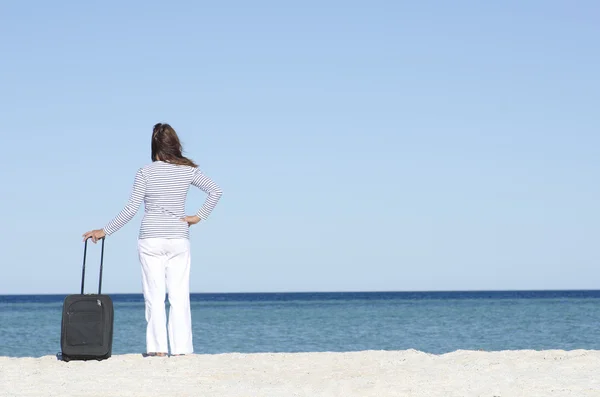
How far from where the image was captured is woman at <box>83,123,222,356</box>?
24.2 ft

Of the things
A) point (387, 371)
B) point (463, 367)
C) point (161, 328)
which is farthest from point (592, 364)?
point (161, 328)

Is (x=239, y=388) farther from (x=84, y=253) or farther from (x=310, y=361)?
(x=84, y=253)

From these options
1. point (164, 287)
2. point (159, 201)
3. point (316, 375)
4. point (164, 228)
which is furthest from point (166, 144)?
point (316, 375)

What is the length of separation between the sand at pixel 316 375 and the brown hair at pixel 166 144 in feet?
5.45

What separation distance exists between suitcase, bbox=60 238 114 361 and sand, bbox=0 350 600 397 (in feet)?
0.49

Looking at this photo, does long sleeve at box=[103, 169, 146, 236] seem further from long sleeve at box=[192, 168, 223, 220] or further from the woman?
long sleeve at box=[192, 168, 223, 220]

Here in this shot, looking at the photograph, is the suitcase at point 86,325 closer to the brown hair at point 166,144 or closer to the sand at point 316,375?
the sand at point 316,375

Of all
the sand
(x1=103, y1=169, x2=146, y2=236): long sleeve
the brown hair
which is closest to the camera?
the sand

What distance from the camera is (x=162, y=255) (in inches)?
293

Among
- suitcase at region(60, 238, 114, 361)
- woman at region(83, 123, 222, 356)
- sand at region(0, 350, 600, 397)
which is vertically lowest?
sand at region(0, 350, 600, 397)

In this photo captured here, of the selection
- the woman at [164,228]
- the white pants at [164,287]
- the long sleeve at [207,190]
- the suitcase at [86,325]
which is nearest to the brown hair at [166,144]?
the woman at [164,228]

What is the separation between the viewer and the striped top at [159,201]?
7383 millimetres

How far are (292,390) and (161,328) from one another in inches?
72.0

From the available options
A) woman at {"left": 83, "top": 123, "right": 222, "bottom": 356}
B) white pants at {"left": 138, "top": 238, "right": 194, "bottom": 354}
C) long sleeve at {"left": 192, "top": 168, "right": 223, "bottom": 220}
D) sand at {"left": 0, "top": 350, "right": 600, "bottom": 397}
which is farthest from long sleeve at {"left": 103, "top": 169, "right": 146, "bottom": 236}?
sand at {"left": 0, "top": 350, "right": 600, "bottom": 397}
